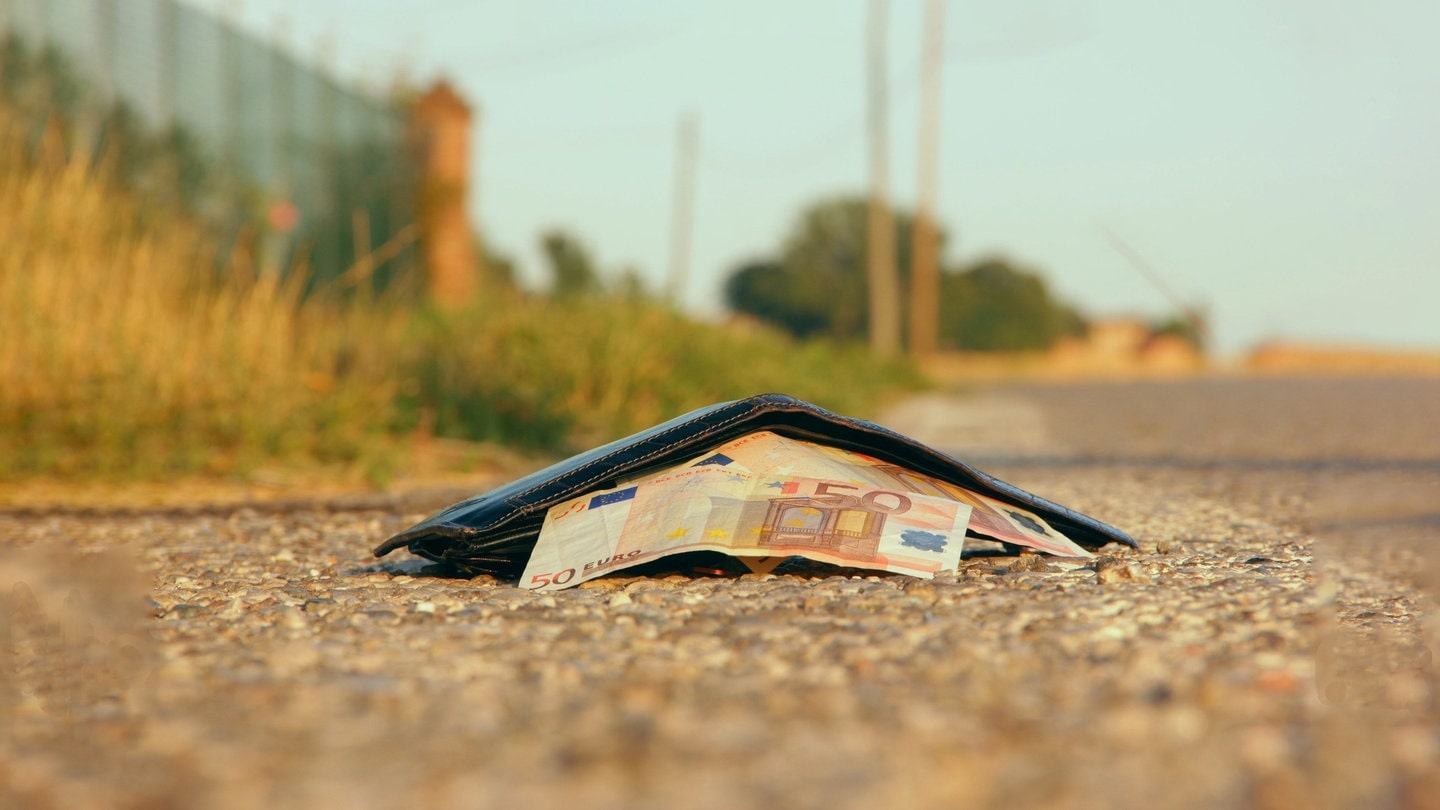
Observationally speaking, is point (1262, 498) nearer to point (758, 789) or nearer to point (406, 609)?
point (406, 609)

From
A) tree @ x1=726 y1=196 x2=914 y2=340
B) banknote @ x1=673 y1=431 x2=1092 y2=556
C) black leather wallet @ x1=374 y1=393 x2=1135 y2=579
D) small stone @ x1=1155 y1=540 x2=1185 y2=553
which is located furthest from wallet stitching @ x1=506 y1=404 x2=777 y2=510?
tree @ x1=726 y1=196 x2=914 y2=340

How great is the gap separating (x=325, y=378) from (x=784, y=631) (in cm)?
544

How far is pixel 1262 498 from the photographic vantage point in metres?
5.28

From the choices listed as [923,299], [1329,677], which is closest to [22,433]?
[1329,677]

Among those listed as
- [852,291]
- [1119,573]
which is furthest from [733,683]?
[852,291]

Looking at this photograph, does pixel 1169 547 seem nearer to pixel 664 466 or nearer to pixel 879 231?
pixel 664 466

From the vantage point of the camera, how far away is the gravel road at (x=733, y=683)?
164 cm

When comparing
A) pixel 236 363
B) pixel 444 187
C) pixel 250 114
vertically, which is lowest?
pixel 236 363

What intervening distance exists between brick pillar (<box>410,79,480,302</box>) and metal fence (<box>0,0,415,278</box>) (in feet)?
1.00

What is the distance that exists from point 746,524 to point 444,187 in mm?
13828

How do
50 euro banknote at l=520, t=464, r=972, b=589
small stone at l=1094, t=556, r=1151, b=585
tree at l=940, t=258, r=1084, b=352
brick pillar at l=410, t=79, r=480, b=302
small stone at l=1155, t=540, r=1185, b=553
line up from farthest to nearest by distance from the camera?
tree at l=940, t=258, r=1084, b=352, brick pillar at l=410, t=79, r=480, b=302, small stone at l=1155, t=540, r=1185, b=553, 50 euro banknote at l=520, t=464, r=972, b=589, small stone at l=1094, t=556, r=1151, b=585

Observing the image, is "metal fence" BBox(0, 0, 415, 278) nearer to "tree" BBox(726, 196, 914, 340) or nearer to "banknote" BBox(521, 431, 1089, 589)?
"banknote" BBox(521, 431, 1089, 589)

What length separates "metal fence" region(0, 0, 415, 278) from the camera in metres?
10.8

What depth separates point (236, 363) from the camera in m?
6.56
